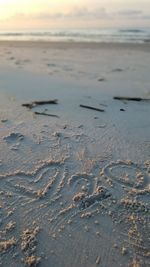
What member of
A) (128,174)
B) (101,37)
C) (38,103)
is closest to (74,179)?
(128,174)

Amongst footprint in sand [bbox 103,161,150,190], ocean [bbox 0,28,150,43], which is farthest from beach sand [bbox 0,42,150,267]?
ocean [bbox 0,28,150,43]

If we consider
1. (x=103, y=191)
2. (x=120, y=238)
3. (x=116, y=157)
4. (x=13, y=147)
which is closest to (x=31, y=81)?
(x=13, y=147)

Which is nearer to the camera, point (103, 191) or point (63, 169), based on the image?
point (103, 191)

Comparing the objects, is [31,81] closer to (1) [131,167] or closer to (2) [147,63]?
(1) [131,167]

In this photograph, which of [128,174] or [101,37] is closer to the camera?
[128,174]

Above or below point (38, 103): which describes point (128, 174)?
below

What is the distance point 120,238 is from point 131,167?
1276 millimetres

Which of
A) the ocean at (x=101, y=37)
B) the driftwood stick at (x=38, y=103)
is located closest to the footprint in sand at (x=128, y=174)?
the driftwood stick at (x=38, y=103)

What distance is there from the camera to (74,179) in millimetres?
3871

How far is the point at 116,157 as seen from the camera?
435cm

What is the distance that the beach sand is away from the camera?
115 inches

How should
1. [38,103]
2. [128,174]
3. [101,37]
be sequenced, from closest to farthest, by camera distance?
[128,174], [38,103], [101,37]

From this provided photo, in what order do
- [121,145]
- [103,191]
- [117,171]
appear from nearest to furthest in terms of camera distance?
[103,191] → [117,171] → [121,145]

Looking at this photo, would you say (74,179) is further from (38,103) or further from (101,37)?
(101,37)
